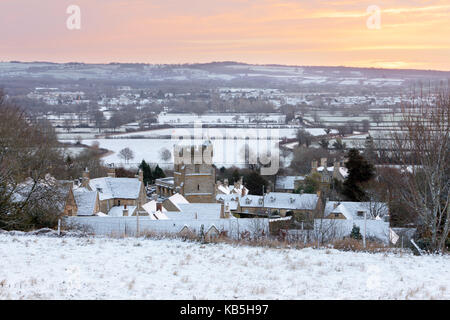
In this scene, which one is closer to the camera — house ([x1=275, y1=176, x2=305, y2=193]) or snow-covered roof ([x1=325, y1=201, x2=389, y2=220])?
snow-covered roof ([x1=325, y1=201, x2=389, y2=220])

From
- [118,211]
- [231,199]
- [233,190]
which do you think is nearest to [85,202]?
[118,211]

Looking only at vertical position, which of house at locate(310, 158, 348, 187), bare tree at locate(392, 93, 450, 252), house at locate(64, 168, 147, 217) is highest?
bare tree at locate(392, 93, 450, 252)

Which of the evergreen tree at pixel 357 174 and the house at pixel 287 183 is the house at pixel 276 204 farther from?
the house at pixel 287 183

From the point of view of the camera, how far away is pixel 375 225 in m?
28.8

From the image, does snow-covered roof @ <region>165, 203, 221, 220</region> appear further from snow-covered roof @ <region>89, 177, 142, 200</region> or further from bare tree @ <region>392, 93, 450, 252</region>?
bare tree @ <region>392, 93, 450, 252</region>

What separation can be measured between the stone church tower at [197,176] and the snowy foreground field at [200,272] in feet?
98.1

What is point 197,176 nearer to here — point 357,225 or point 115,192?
point 115,192

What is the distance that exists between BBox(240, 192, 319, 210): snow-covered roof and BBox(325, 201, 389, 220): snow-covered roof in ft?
17.5

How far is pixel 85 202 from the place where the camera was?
3453cm

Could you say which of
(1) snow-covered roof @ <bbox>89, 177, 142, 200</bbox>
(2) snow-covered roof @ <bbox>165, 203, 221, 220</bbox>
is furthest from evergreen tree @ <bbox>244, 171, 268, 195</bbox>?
(2) snow-covered roof @ <bbox>165, 203, 221, 220</bbox>

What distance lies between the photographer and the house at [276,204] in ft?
157

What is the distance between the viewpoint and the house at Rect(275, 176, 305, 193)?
62.3 meters

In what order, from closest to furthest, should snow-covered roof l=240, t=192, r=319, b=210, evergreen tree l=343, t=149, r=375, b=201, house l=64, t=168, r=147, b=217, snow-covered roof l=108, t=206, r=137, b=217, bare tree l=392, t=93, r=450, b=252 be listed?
bare tree l=392, t=93, r=450, b=252
snow-covered roof l=108, t=206, r=137, b=217
house l=64, t=168, r=147, b=217
evergreen tree l=343, t=149, r=375, b=201
snow-covered roof l=240, t=192, r=319, b=210
